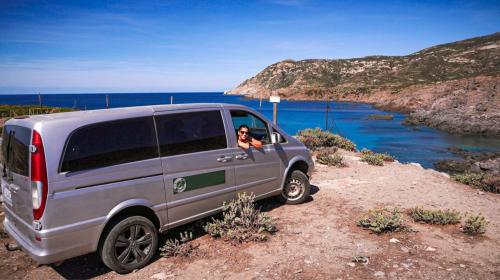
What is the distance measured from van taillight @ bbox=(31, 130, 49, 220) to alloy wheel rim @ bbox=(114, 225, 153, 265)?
104cm

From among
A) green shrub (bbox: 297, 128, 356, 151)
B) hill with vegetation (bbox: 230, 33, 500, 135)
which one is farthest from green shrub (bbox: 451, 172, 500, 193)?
hill with vegetation (bbox: 230, 33, 500, 135)

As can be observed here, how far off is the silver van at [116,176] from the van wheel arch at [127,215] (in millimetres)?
13

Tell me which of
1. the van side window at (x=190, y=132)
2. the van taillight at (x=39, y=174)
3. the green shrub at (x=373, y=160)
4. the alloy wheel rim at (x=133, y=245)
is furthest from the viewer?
the green shrub at (x=373, y=160)

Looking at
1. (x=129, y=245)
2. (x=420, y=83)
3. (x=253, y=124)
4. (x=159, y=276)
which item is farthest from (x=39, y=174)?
(x=420, y=83)

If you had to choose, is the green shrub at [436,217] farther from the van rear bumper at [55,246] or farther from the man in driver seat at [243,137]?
the van rear bumper at [55,246]

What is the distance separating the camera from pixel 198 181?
517 cm

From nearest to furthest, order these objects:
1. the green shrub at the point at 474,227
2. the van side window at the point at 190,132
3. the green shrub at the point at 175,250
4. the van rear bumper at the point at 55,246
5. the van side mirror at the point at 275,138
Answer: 1. the van rear bumper at the point at 55,246
2. the van side window at the point at 190,132
3. the green shrub at the point at 175,250
4. the green shrub at the point at 474,227
5. the van side mirror at the point at 275,138

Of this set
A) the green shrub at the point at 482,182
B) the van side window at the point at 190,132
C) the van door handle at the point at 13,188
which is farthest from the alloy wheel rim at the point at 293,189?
the green shrub at the point at 482,182

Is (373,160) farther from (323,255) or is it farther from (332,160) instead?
(323,255)

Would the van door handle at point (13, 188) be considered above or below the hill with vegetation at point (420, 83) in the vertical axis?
below

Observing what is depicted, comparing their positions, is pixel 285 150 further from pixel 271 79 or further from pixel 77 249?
pixel 271 79

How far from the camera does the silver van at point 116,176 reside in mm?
3803

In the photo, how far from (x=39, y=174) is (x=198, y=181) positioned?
7.05ft

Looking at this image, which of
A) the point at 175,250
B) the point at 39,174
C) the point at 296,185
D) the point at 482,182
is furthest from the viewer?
the point at 482,182
